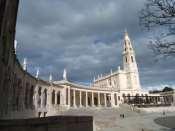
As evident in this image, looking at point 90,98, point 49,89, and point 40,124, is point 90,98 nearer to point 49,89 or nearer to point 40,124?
point 49,89

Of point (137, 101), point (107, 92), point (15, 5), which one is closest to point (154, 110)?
point (137, 101)

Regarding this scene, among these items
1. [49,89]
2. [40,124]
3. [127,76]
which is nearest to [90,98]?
[49,89]

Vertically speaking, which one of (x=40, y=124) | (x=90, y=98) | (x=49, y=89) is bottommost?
(x=40, y=124)

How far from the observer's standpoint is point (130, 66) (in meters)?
120

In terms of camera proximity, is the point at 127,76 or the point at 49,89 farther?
the point at 127,76

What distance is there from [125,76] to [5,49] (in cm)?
10829

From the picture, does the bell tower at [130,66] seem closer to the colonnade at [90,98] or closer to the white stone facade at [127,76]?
the white stone facade at [127,76]

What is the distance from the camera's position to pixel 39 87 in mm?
54906

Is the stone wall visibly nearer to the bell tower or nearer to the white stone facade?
the white stone facade

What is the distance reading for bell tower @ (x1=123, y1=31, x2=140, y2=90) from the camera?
118 m

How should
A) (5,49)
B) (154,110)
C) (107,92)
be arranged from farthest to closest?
1. (107,92)
2. (154,110)
3. (5,49)

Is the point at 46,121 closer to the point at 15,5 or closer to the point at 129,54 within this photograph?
the point at 15,5

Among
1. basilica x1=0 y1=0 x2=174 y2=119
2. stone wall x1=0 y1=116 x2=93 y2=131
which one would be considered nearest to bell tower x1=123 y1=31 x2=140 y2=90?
basilica x1=0 y1=0 x2=174 y2=119

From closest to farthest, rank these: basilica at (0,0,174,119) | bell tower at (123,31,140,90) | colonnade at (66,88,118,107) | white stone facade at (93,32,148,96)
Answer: basilica at (0,0,174,119) → colonnade at (66,88,118,107) → white stone facade at (93,32,148,96) → bell tower at (123,31,140,90)
